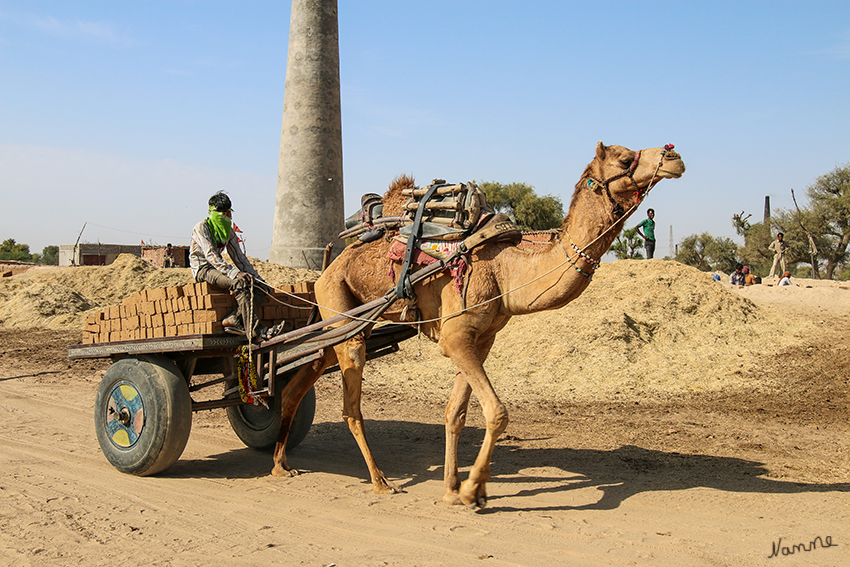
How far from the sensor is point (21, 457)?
6664 mm

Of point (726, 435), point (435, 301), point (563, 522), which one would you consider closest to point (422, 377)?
point (726, 435)

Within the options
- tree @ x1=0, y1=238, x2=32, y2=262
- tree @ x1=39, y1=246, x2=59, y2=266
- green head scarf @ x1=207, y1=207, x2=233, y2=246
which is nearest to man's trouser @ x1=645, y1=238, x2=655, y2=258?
green head scarf @ x1=207, y1=207, x2=233, y2=246

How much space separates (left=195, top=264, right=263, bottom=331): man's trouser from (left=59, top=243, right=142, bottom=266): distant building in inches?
1123

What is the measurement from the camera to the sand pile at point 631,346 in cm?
1143

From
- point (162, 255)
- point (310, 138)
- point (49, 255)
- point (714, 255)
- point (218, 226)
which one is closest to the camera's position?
point (218, 226)

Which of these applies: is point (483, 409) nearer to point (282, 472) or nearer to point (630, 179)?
point (630, 179)

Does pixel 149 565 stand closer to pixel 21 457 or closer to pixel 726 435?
pixel 21 457

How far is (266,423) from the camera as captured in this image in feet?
24.7

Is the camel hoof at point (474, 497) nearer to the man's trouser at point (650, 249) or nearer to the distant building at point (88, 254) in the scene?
the man's trouser at point (650, 249)

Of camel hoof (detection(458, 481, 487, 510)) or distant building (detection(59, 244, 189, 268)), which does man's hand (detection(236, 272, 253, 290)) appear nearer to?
camel hoof (detection(458, 481, 487, 510))

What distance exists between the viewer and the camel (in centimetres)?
531

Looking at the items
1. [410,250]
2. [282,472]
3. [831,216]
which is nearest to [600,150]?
[410,250]

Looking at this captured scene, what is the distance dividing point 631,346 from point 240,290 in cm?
865

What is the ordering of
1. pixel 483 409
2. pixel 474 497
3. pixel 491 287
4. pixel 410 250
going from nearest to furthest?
pixel 483 409 < pixel 474 497 < pixel 491 287 < pixel 410 250
